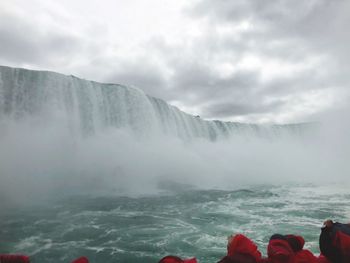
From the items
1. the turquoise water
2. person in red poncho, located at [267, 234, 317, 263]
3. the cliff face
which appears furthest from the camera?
the cliff face

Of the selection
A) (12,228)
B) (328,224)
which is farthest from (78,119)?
(328,224)

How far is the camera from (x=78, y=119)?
66.6 feet

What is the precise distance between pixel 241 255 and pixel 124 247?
638 cm

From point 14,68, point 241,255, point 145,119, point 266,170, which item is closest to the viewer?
point 241,255

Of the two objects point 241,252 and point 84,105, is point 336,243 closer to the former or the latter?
point 241,252

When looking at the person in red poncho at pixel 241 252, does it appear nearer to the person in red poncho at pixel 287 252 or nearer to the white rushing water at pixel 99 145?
the person in red poncho at pixel 287 252

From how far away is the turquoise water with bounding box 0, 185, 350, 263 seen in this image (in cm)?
738

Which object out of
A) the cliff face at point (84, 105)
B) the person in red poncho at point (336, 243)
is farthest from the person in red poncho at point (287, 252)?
the cliff face at point (84, 105)

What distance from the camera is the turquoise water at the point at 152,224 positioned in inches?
291

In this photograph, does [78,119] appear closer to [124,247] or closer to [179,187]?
[179,187]

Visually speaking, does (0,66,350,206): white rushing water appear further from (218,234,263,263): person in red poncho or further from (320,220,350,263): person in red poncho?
(320,220,350,263): person in red poncho

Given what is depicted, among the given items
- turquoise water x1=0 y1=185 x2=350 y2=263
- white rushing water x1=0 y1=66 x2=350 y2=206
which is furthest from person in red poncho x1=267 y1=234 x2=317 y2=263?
white rushing water x1=0 y1=66 x2=350 y2=206

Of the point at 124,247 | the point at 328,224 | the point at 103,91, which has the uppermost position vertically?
the point at 103,91

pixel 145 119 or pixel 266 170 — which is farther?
pixel 266 170
